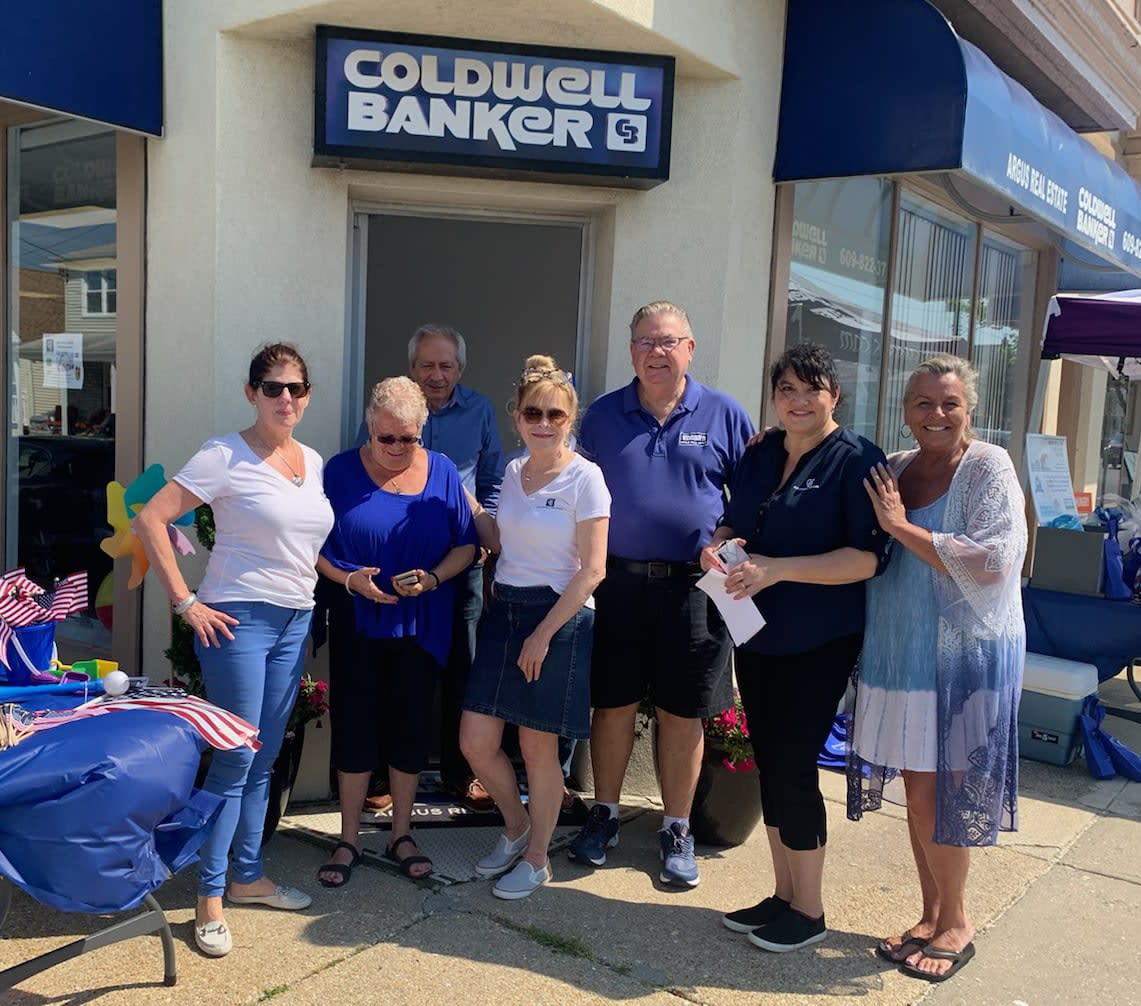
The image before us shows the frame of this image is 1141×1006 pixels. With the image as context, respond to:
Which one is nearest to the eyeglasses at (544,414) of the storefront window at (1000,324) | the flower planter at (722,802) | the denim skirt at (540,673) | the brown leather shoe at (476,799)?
the denim skirt at (540,673)

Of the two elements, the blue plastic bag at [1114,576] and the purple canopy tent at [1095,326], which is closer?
the blue plastic bag at [1114,576]

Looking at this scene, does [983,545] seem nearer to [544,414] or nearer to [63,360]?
[544,414]

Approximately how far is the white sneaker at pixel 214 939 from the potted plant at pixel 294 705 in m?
0.55

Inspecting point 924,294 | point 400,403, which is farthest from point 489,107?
point 924,294

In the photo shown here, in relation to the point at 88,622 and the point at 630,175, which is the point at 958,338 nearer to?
the point at 630,175

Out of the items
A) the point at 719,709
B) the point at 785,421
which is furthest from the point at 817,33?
the point at 719,709

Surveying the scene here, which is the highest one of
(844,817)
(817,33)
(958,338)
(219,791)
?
(817,33)

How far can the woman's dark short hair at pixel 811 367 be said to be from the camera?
3.05 meters

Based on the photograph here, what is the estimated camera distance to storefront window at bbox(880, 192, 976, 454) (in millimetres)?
6770

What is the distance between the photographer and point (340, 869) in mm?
3570

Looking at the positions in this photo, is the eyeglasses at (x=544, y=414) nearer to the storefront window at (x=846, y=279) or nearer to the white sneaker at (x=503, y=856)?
the white sneaker at (x=503, y=856)

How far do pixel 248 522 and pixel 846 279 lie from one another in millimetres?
4280

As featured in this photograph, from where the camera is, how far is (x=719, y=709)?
12.0 ft

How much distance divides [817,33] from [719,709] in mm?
3122
